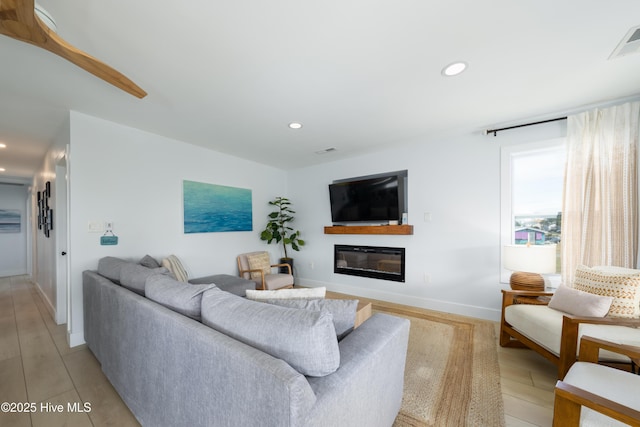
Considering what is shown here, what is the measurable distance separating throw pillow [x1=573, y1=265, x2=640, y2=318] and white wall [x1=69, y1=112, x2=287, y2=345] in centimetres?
427

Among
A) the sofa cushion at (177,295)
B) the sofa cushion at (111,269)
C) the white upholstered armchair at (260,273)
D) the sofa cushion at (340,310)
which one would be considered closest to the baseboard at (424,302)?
the white upholstered armchair at (260,273)

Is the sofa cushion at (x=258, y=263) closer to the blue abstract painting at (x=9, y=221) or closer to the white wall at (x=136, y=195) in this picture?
the white wall at (x=136, y=195)

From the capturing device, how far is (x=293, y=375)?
0.74 m

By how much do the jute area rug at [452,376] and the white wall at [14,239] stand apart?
887 cm

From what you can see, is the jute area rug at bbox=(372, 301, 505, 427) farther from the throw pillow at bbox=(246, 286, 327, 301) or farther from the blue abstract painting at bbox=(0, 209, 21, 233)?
the blue abstract painting at bbox=(0, 209, 21, 233)

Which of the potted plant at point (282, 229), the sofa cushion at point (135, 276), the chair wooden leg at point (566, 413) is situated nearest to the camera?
the chair wooden leg at point (566, 413)

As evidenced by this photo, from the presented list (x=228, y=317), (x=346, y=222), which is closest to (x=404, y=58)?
(x=228, y=317)

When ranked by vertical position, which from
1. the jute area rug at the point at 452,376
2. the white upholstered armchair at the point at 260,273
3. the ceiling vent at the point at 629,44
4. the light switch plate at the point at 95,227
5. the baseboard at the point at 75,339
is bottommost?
the jute area rug at the point at 452,376

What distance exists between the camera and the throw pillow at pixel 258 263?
3.92m

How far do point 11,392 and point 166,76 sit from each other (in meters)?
2.60

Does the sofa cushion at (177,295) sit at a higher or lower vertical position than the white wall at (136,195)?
lower

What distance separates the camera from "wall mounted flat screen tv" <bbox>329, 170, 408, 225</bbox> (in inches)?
145

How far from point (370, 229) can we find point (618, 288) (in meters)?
2.53

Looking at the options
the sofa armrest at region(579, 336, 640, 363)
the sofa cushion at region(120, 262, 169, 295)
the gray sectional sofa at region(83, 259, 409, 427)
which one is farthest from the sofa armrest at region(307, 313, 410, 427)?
the sofa cushion at region(120, 262, 169, 295)
